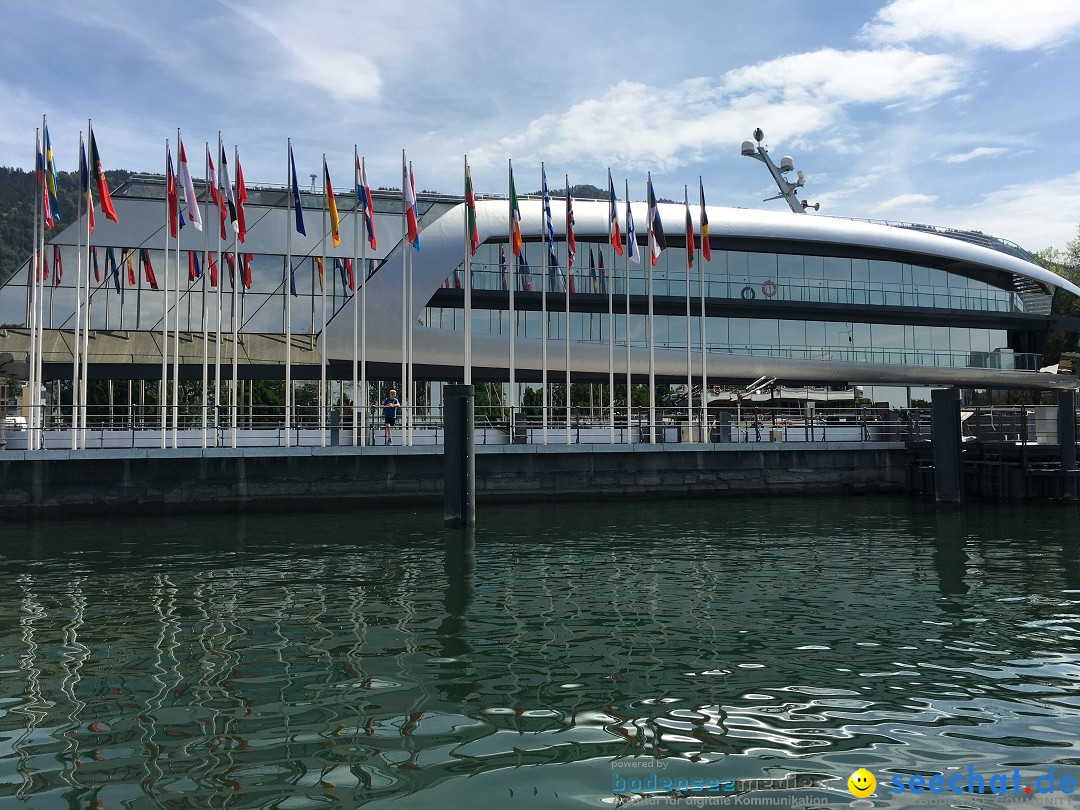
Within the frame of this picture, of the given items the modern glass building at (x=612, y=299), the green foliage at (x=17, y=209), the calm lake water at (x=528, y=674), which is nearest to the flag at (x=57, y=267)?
the modern glass building at (x=612, y=299)

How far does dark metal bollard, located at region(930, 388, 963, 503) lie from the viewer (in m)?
25.3

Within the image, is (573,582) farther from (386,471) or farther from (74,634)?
(386,471)

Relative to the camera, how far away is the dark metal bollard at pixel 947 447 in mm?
25312

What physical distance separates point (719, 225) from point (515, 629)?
36.5 metres

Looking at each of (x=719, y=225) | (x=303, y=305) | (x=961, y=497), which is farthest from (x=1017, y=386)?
(x=303, y=305)

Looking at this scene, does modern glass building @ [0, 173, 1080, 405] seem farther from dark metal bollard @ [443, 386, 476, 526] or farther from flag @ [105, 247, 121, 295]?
dark metal bollard @ [443, 386, 476, 526]

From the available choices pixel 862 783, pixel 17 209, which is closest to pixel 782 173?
pixel 862 783

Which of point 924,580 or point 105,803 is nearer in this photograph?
point 105,803

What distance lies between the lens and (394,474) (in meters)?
25.7

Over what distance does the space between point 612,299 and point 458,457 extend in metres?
22.0

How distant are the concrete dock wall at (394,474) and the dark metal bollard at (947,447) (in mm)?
3808

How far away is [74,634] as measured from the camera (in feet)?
34.3

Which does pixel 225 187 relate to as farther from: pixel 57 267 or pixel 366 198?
pixel 57 267

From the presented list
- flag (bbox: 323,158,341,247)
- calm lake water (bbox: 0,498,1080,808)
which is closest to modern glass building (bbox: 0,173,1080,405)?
flag (bbox: 323,158,341,247)
